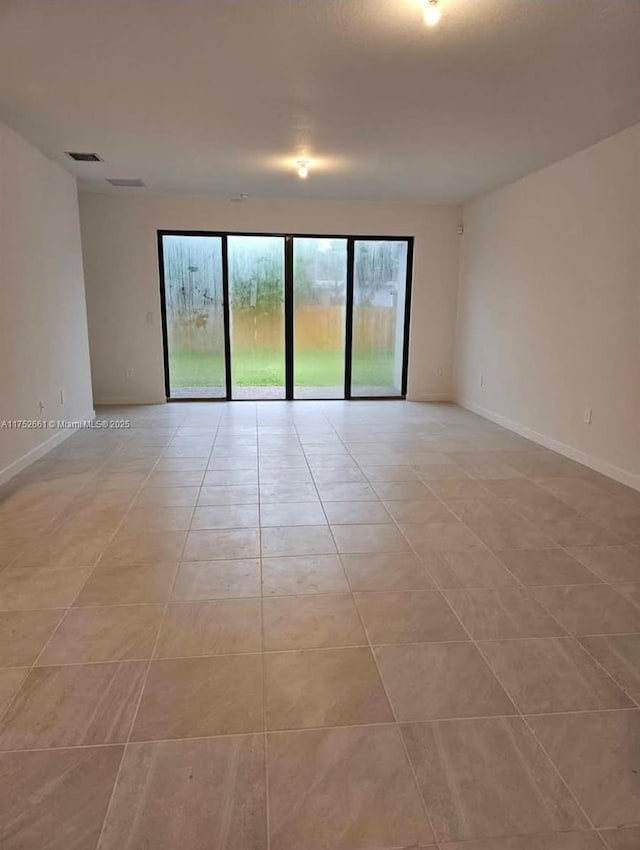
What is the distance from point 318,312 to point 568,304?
3.32 metres

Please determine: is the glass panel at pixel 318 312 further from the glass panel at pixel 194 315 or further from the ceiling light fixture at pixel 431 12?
the ceiling light fixture at pixel 431 12

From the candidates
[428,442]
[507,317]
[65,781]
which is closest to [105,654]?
[65,781]

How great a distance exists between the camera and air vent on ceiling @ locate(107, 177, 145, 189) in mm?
5426

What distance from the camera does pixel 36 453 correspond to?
430cm

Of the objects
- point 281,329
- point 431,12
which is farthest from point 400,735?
point 281,329

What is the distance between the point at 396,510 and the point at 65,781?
223 centimetres

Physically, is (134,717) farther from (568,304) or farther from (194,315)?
(194,315)

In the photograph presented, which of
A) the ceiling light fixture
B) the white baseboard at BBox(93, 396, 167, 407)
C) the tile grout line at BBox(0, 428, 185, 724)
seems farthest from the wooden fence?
the ceiling light fixture

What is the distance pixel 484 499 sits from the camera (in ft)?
11.5

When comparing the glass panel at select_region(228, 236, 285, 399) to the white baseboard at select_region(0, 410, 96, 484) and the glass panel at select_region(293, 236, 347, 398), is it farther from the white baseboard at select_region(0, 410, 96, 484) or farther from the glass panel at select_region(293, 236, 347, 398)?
the white baseboard at select_region(0, 410, 96, 484)

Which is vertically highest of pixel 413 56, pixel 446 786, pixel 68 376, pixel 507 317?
pixel 413 56

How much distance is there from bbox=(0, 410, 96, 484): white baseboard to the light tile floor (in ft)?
0.95

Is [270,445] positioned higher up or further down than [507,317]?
further down

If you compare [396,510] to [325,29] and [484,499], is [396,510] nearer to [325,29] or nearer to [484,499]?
[484,499]
